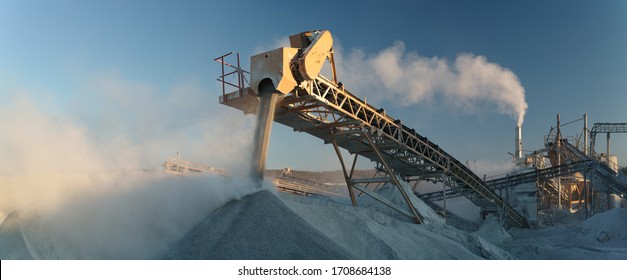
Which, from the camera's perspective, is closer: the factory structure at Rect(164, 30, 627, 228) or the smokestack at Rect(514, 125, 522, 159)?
the factory structure at Rect(164, 30, 627, 228)

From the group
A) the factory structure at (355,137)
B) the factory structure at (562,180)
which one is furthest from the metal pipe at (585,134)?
the factory structure at (355,137)

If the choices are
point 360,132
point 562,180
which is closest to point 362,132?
point 360,132

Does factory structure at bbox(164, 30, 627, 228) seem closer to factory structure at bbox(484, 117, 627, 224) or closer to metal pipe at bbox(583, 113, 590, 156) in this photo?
factory structure at bbox(484, 117, 627, 224)

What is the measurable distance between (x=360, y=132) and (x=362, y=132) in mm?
94

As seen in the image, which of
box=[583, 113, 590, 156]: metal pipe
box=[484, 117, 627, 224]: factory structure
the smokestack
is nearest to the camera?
box=[484, 117, 627, 224]: factory structure

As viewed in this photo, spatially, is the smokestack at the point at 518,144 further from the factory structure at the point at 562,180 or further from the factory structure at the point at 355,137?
the factory structure at the point at 355,137

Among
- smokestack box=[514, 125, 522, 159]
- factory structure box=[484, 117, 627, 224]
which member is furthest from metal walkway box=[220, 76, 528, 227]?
smokestack box=[514, 125, 522, 159]

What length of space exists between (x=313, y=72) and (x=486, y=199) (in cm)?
1383

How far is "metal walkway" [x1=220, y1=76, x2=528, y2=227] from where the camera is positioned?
12.1 m

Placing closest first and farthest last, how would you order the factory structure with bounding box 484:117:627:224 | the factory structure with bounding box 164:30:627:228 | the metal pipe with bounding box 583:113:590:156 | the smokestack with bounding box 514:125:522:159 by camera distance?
the factory structure with bounding box 164:30:627:228, the factory structure with bounding box 484:117:627:224, the metal pipe with bounding box 583:113:590:156, the smokestack with bounding box 514:125:522:159

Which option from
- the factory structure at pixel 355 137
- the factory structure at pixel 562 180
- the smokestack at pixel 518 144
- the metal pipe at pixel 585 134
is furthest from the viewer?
the smokestack at pixel 518 144

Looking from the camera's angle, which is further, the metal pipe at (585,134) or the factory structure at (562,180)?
the metal pipe at (585,134)

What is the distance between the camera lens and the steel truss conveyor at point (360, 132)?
12008 mm

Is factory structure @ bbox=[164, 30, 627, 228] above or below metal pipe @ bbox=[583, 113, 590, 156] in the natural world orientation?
below
